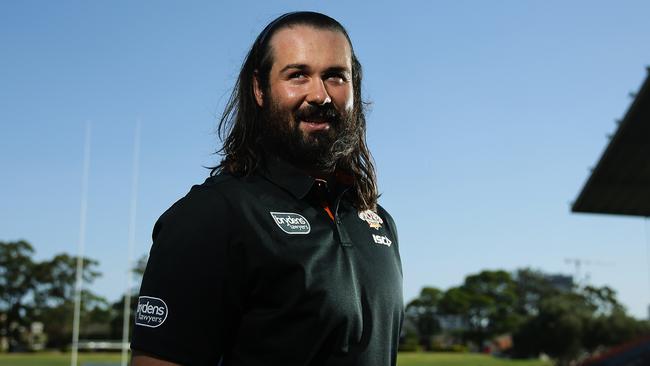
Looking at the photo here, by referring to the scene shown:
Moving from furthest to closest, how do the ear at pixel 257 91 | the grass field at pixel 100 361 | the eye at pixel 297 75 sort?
the grass field at pixel 100 361 < the ear at pixel 257 91 < the eye at pixel 297 75

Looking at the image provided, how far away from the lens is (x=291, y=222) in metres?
1.51

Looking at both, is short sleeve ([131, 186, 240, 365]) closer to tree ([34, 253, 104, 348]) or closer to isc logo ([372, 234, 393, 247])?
isc logo ([372, 234, 393, 247])

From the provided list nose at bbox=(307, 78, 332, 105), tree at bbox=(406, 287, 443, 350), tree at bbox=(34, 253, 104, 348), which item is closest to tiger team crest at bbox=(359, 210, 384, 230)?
nose at bbox=(307, 78, 332, 105)

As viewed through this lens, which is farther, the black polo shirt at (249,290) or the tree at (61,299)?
the tree at (61,299)

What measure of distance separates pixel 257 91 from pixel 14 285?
2958 inches

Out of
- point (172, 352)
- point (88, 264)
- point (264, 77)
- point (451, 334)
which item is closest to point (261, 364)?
point (172, 352)

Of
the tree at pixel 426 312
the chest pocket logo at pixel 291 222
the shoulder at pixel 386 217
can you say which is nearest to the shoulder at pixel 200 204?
the chest pocket logo at pixel 291 222

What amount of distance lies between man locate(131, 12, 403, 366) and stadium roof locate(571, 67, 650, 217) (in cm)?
1480

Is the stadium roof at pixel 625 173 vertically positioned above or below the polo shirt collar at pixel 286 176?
above

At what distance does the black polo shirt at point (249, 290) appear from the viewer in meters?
1.38

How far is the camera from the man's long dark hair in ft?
5.36

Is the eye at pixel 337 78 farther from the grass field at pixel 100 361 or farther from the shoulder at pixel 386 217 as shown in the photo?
the grass field at pixel 100 361

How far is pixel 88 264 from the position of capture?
70.8 meters

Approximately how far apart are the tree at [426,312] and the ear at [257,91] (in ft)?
306
